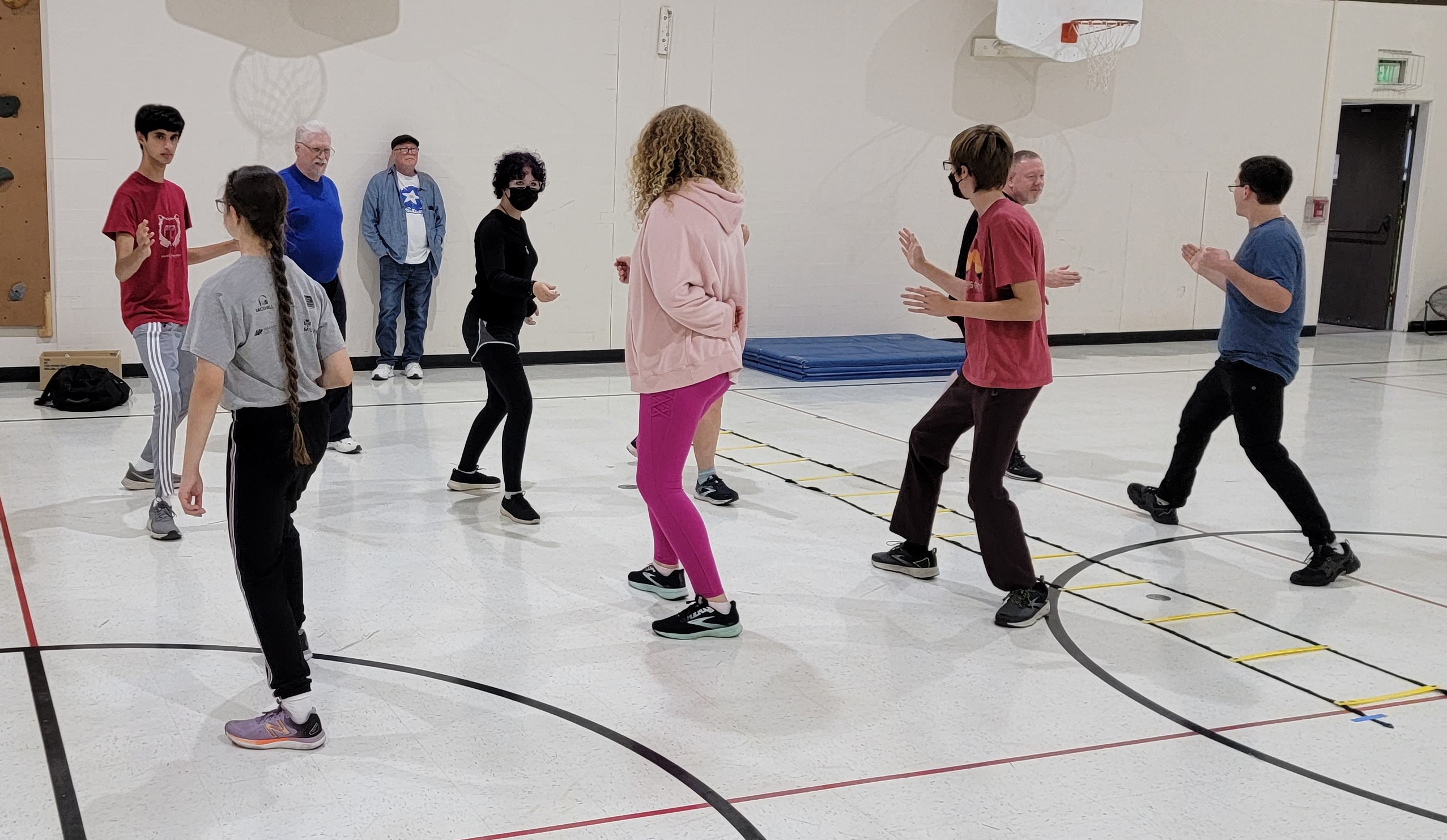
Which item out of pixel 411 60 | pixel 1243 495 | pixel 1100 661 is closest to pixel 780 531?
pixel 1100 661

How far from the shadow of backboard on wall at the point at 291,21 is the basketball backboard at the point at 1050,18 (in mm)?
5271

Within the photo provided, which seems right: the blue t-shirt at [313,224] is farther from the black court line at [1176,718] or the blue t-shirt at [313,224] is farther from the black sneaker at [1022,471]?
the black court line at [1176,718]

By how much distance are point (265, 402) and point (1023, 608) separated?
2726 mm

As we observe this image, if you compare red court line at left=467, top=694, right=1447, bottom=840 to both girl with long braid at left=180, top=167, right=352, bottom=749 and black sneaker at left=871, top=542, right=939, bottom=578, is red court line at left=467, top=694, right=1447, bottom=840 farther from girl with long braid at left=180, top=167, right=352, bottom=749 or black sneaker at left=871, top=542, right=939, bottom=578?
black sneaker at left=871, top=542, right=939, bottom=578

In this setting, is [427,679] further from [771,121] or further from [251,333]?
[771,121]

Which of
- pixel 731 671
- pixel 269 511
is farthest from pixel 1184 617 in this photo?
pixel 269 511

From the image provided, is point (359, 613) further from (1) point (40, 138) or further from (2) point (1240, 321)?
(1) point (40, 138)

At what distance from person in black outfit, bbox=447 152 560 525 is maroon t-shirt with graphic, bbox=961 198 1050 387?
1.82 meters

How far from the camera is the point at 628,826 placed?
9.99ft

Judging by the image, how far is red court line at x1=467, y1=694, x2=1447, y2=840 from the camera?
3.03 m

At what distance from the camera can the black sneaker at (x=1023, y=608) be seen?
457 cm

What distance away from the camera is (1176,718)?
3.81m

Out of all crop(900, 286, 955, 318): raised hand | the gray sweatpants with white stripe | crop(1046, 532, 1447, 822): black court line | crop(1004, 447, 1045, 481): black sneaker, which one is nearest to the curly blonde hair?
crop(900, 286, 955, 318): raised hand

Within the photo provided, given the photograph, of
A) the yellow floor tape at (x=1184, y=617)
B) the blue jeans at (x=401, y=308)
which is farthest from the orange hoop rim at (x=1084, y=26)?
the yellow floor tape at (x=1184, y=617)
